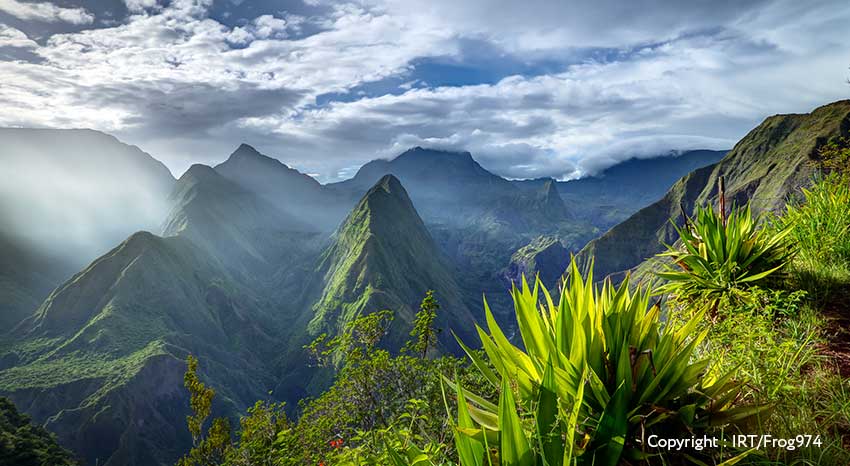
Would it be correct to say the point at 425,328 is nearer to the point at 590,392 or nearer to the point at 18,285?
the point at 590,392

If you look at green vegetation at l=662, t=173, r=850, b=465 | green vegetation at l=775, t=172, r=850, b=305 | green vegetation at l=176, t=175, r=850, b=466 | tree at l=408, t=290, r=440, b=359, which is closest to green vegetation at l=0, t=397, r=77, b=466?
tree at l=408, t=290, r=440, b=359

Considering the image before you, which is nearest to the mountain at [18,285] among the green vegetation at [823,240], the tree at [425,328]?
the tree at [425,328]

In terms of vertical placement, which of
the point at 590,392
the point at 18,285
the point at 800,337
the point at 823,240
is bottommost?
the point at 18,285

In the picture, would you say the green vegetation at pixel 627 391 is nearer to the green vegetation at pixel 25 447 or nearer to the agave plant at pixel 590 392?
the agave plant at pixel 590 392

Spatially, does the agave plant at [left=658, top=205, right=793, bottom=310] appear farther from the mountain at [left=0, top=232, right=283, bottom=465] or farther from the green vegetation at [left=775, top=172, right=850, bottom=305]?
the mountain at [left=0, top=232, right=283, bottom=465]

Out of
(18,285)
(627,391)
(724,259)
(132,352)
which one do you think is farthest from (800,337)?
(18,285)

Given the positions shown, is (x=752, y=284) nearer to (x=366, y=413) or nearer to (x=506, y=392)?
(x=506, y=392)
